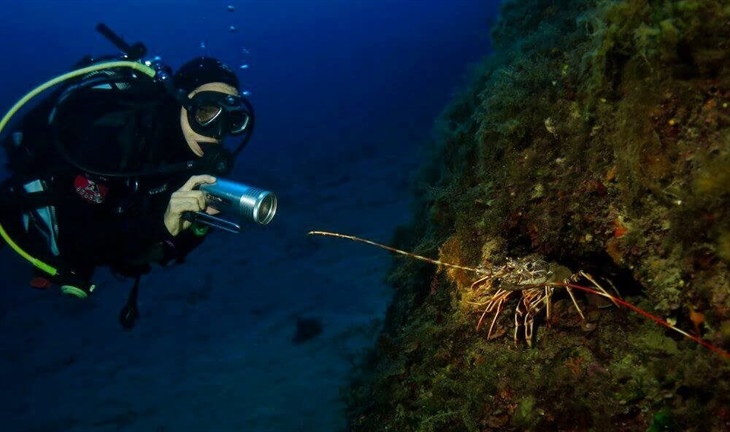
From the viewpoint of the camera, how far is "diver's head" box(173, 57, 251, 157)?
423 cm

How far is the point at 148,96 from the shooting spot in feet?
14.1

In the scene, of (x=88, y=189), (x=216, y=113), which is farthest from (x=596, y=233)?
(x=88, y=189)

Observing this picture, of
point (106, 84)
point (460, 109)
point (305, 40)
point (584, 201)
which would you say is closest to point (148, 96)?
point (106, 84)

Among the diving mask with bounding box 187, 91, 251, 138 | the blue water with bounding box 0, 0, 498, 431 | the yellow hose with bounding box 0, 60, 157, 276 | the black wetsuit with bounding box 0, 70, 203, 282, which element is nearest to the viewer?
the black wetsuit with bounding box 0, 70, 203, 282

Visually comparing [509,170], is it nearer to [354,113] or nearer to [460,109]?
[460,109]

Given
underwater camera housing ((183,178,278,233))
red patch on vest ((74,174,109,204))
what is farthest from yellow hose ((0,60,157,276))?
underwater camera housing ((183,178,278,233))

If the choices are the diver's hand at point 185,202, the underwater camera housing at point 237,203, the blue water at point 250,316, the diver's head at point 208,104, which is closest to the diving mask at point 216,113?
the diver's head at point 208,104

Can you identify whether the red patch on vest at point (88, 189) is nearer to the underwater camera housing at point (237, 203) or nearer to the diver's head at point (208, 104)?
the diver's head at point (208, 104)

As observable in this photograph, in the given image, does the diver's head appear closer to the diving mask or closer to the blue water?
the diving mask

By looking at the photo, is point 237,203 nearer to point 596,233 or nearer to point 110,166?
point 110,166

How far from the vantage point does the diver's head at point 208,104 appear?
423cm

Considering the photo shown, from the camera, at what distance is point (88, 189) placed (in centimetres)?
394

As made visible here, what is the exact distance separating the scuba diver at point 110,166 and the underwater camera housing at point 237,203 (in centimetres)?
19

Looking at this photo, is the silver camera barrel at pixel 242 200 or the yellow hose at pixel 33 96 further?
the yellow hose at pixel 33 96
